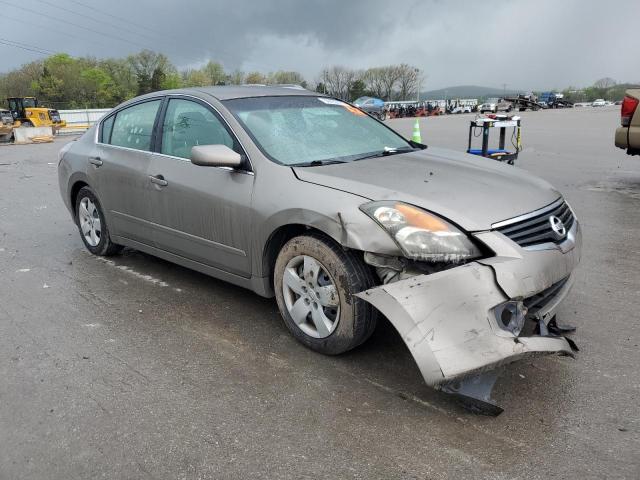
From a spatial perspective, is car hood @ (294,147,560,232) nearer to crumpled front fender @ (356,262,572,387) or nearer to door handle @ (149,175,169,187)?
crumpled front fender @ (356,262,572,387)

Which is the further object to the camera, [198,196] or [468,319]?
[198,196]

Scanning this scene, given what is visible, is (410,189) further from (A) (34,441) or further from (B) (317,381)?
(A) (34,441)

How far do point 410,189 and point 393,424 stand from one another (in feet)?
4.18

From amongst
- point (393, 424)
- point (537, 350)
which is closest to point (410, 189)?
point (537, 350)

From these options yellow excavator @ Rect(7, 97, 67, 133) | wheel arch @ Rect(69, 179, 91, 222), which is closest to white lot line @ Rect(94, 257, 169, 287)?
wheel arch @ Rect(69, 179, 91, 222)

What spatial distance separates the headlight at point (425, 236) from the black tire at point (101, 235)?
3.32 metres

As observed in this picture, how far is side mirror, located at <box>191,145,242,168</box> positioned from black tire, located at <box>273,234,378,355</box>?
2.30 feet

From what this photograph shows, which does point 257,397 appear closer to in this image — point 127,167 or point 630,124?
point 127,167

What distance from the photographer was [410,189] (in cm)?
313

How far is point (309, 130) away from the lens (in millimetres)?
4074

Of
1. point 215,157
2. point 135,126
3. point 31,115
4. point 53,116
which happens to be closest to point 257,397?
point 215,157

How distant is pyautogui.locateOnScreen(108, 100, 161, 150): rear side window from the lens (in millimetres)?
4617

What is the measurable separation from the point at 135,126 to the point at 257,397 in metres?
2.89

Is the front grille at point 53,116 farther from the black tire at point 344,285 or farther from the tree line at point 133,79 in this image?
the black tire at point 344,285
